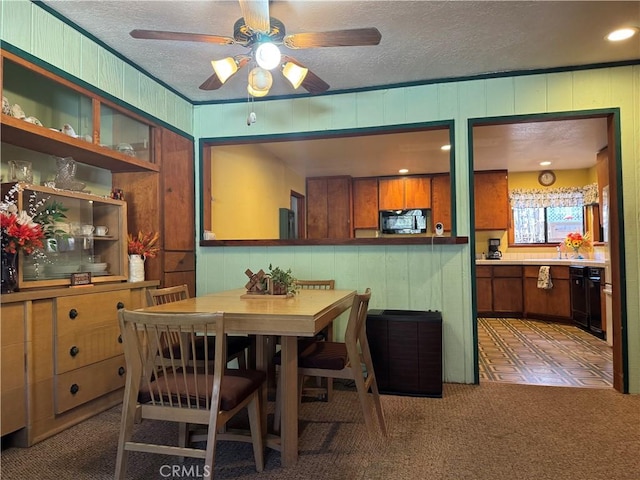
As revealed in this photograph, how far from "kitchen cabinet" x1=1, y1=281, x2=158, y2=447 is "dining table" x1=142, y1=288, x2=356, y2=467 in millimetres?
651

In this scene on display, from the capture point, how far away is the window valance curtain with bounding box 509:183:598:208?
639 cm

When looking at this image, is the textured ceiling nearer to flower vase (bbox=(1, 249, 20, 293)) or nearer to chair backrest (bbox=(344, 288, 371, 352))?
flower vase (bbox=(1, 249, 20, 293))

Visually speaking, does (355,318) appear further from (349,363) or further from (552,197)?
(552,197)

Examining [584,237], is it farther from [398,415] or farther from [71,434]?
[71,434]

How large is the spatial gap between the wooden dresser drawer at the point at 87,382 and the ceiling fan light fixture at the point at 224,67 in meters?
1.90

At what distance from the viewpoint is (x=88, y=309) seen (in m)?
2.47

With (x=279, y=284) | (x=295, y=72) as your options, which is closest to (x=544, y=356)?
(x=279, y=284)

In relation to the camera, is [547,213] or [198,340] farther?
[547,213]

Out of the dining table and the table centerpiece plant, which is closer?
the dining table

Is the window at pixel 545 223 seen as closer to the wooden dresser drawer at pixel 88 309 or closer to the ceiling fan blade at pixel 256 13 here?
the ceiling fan blade at pixel 256 13

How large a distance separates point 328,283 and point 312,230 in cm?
398

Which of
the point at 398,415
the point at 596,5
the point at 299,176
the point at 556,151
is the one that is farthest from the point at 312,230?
the point at 596,5

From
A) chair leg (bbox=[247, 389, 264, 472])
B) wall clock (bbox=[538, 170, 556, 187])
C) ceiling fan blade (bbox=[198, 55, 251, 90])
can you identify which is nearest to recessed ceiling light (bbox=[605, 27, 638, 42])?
ceiling fan blade (bbox=[198, 55, 251, 90])

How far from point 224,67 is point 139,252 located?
1.52m
